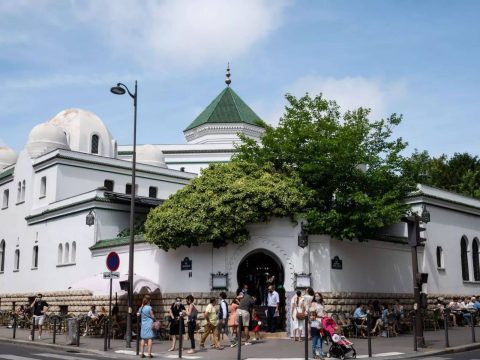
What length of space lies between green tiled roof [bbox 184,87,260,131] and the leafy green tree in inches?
994

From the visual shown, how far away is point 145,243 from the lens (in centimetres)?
2633

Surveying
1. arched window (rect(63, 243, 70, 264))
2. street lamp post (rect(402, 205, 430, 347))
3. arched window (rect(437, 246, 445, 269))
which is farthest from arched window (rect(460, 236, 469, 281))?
arched window (rect(63, 243, 70, 264))

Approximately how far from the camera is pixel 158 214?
23719 millimetres

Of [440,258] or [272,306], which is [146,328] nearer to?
[272,306]

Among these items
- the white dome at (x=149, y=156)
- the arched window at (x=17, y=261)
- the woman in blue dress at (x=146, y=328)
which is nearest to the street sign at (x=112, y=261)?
the woman in blue dress at (x=146, y=328)

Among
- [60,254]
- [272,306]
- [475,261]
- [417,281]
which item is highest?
[60,254]

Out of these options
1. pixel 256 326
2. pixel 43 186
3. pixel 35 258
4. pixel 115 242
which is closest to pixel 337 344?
pixel 256 326

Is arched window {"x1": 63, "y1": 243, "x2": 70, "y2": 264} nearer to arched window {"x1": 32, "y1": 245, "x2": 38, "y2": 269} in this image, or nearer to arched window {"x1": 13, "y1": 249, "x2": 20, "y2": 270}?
arched window {"x1": 32, "y1": 245, "x2": 38, "y2": 269}

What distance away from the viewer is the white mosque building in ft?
77.1

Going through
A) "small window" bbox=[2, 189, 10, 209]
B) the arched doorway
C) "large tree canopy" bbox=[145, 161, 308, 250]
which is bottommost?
the arched doorway

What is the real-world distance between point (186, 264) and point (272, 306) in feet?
14.1

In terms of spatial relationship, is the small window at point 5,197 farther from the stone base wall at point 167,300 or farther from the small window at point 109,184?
the stone base wall at point 167,300

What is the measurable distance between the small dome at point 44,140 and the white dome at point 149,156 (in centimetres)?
640

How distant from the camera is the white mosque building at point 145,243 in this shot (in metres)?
23.5
